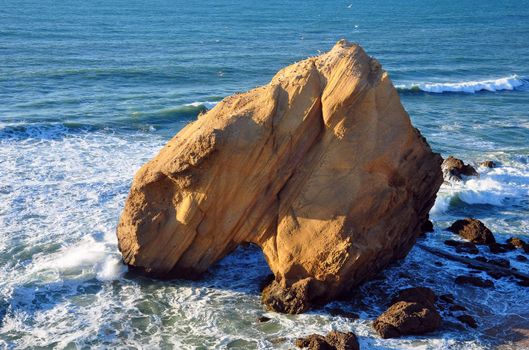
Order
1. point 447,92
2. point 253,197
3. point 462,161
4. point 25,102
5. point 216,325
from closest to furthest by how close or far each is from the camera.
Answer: point 216,325, point 253,197, point 462,161, point 25,102, point 447,92

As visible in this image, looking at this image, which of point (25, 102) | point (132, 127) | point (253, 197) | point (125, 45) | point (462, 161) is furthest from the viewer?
point (125, 45)

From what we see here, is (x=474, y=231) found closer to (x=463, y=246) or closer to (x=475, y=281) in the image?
(x=463, y=246)

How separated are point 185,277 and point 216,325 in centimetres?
177

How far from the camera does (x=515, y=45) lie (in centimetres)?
5219

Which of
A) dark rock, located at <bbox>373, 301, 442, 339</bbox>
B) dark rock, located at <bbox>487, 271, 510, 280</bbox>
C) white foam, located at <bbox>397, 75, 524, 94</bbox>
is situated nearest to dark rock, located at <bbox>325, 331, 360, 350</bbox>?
dark rock, located at <bbox>373, 301, 442, 339</bbox>

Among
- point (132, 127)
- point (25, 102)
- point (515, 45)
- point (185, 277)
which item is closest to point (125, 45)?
point (25, 102)

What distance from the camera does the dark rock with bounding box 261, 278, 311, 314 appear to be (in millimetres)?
12297

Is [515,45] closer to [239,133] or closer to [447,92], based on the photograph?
[447,92]

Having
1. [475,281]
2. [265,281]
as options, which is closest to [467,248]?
[475,281]

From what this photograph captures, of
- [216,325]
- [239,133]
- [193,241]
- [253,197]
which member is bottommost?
[216,325]

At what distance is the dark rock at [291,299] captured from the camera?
40.3ft

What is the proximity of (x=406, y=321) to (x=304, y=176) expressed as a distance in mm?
3000

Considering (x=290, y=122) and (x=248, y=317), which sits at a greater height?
(x=290, y=122)

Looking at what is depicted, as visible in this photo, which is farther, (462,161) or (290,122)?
(462,161)
